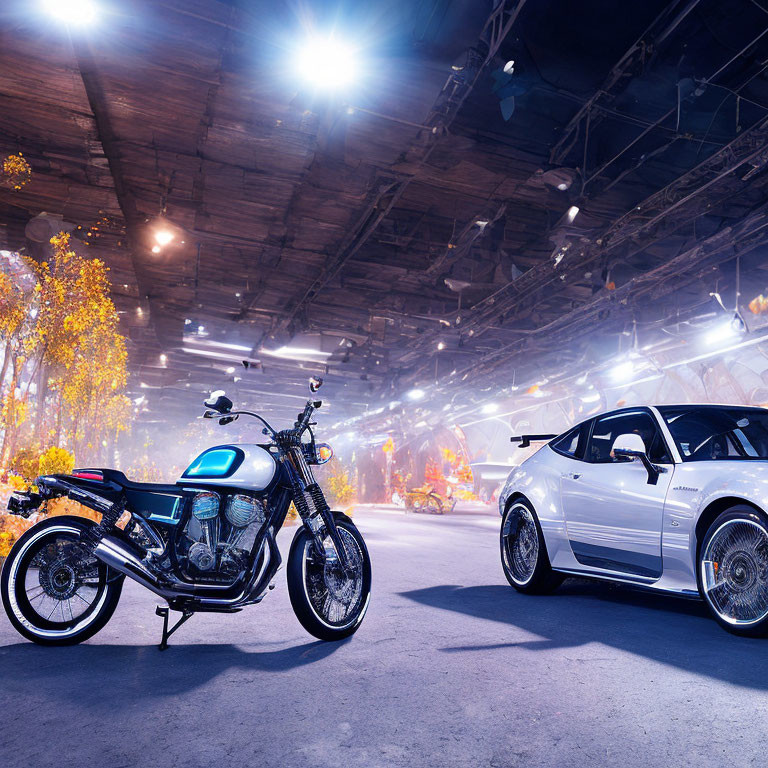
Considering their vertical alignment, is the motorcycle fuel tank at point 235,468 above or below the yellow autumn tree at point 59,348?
below

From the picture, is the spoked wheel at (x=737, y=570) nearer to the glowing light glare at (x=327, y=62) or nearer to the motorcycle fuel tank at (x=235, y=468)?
the motorcycle fuel tank at (x=235, y=468)

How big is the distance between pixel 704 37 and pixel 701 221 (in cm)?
467

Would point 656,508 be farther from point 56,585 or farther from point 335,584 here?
point 56,585

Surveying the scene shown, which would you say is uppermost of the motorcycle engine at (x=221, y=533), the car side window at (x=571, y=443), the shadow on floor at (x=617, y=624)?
the car side window at (x=571, y=443)

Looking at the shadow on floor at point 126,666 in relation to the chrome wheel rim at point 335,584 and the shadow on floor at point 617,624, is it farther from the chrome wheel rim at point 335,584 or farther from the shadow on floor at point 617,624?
the shadow on floor at point 617,624

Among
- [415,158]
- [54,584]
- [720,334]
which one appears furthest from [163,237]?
[720,334]

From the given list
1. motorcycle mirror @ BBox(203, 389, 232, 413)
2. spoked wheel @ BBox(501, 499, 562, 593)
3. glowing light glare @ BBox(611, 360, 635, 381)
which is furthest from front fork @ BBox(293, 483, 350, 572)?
glowing light glare @ BBox(611, 360, 635, 381)

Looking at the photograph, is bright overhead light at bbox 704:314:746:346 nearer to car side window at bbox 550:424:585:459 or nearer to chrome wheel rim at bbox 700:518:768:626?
car side window at bbox 550:424:585:459

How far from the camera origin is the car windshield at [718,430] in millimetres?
5355

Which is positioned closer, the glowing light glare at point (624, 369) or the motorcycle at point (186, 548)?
the motorcycle at point (186, 548)

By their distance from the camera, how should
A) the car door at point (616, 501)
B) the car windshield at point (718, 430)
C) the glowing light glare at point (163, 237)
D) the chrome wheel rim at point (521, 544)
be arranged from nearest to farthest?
the car door at point (616, 501)
the car windshield at point (718, 430)
the chrome wheel rim at point (521, 544)
the glowing light glare at point (163, 237)

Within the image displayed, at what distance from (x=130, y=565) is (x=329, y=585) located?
1.19m

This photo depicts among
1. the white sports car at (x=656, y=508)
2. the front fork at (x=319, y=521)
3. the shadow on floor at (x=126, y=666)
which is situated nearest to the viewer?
the shadow on floor at (x=126, y=666)

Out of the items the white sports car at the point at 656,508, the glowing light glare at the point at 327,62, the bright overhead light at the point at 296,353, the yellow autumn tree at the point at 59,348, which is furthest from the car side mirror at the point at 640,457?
the bright overhead light at the point at 296,353
